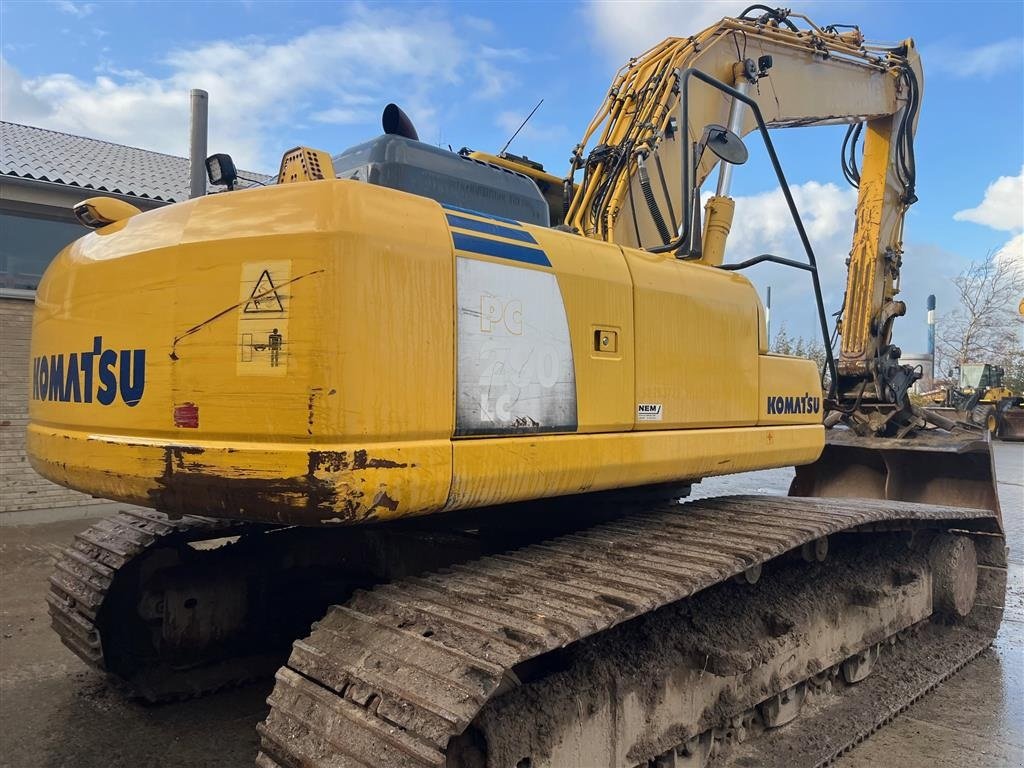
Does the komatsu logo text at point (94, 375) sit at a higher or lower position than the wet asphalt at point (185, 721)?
higher

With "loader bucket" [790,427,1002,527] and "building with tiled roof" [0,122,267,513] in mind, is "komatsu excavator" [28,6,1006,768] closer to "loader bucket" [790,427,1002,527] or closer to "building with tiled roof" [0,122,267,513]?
"loader bucket" [790,427,1002,527]

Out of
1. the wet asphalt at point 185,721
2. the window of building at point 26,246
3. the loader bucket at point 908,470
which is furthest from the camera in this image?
the window of building at point 26,246

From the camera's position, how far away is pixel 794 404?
3721mm

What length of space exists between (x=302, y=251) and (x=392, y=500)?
2.24ft

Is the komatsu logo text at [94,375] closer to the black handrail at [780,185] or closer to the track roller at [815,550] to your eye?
the black handrail at [780,185]

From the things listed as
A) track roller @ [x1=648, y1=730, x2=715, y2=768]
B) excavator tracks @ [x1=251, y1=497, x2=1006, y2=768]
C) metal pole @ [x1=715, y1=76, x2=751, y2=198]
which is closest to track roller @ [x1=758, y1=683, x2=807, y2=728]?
excavator tracks @ [x1=251, y1=497, x2=1006, y2=768]

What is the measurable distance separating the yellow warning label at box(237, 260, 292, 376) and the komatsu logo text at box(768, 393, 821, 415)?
2281mm

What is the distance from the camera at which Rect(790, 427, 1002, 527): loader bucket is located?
6410mm

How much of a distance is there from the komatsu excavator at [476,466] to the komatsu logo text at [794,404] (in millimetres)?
17

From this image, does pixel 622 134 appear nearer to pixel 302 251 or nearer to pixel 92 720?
pixel 302 251

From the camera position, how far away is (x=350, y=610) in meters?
2.37

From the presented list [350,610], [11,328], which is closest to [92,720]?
[350,610]

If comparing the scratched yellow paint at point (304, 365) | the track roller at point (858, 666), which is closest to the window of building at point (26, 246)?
the scratched yellow paint at point (304, 365)

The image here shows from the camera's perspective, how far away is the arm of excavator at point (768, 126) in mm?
3838
